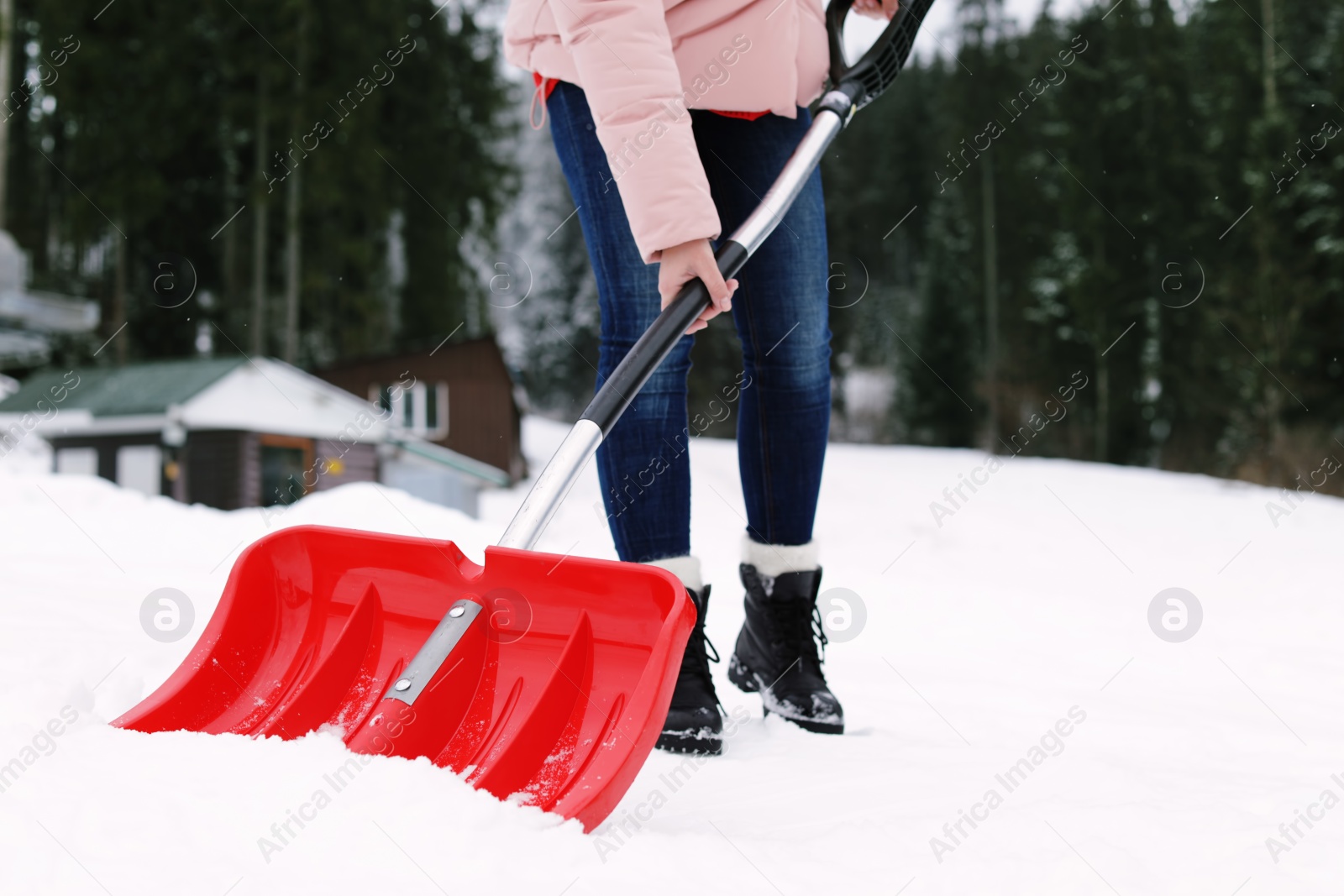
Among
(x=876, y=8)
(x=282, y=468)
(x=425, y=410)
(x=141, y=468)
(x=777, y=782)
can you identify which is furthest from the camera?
(x=425, y=410)

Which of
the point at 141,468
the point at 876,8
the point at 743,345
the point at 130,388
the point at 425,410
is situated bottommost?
the point at 425,410

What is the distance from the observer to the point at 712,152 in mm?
1535

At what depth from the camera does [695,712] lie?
1.33 m

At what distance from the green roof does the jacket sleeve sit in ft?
33.9

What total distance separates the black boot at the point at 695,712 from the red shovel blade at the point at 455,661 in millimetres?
263

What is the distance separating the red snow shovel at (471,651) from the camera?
98 cm

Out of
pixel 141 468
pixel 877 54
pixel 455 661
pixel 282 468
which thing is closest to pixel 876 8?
pixel 877 54

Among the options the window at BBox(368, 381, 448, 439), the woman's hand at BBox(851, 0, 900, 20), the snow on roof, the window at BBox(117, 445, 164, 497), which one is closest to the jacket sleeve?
the woman's hand at BBox(851, 0, 900, 20)

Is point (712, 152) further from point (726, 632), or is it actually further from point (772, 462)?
point (726, 632)

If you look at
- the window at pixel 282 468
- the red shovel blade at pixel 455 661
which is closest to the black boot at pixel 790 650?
the red shovel blade at pixel 455 661

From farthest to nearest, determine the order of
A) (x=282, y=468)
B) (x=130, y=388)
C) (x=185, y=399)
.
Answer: (x=282, y=468), (x=130, y=388), (x=185, y=399)

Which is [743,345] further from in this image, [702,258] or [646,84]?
[646,84]

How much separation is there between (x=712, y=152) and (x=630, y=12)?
305mm

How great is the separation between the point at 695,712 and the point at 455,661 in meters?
0.40
